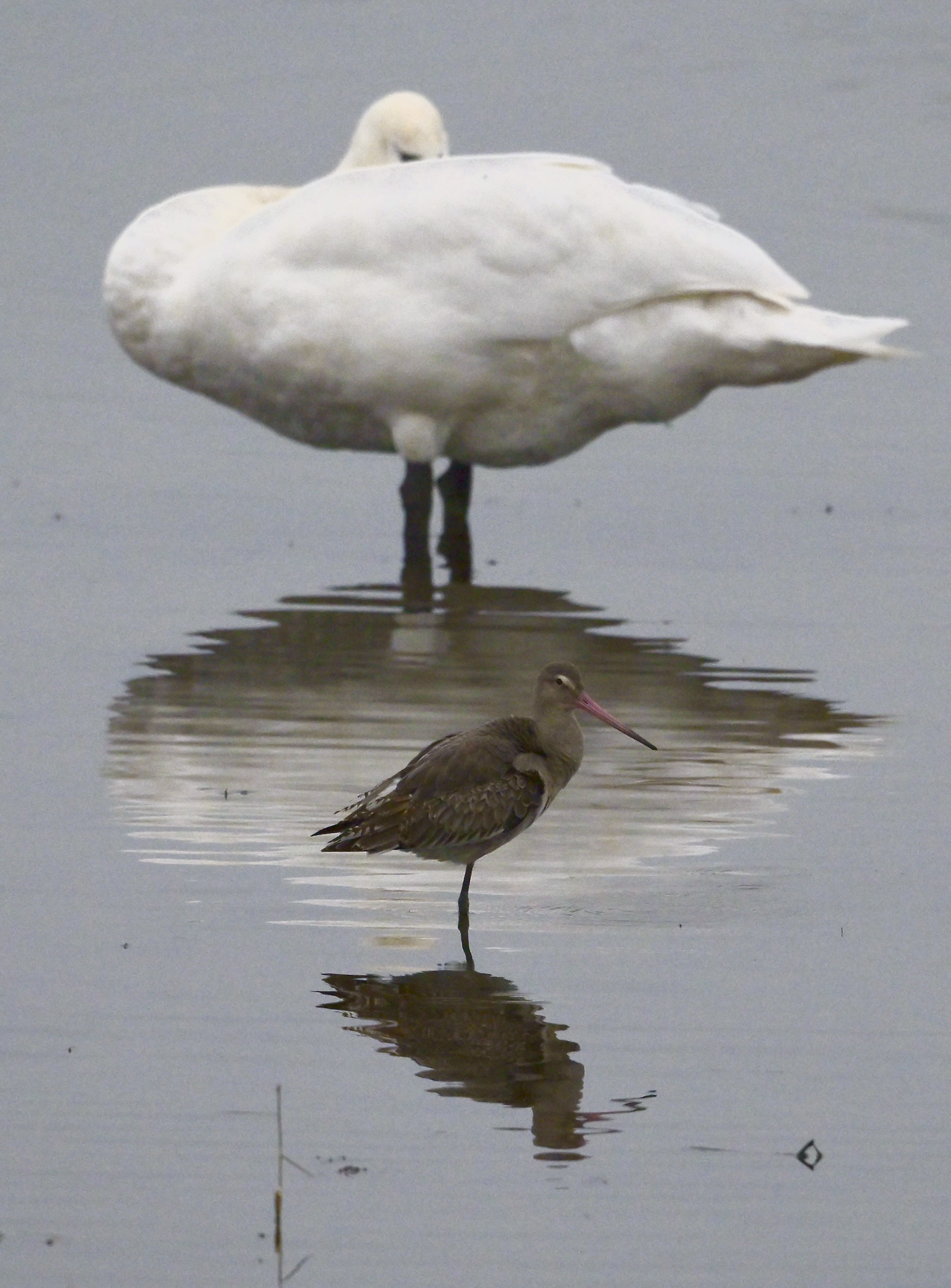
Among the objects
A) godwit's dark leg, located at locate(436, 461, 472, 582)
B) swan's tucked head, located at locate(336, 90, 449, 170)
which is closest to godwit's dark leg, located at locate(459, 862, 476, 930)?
godwit's dark leg, located at locate(436, 461, 472, 582)

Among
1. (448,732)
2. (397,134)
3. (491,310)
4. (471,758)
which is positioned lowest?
(448,732)

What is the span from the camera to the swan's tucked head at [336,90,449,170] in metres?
13.8

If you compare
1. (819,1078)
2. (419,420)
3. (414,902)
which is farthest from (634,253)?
(819,1078)

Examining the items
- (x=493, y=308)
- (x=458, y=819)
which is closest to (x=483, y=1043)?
(x=458, y=819)

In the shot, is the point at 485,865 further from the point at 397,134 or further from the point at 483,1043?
the point at 397,134

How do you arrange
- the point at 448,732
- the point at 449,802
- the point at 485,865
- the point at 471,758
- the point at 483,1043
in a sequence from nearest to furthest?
1. the point at 483,1043
2. the point at 449,802
3. the point at 471,758
4. the point at 485,865
5. the point at 448,732

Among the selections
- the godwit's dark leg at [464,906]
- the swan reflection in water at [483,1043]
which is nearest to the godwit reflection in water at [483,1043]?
the swan reflection in water at [483,1043]

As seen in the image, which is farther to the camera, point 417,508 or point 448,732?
point 417,508

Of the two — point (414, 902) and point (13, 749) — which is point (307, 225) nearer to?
point (13, 749)

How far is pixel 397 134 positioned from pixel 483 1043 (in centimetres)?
794

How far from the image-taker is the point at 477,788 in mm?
7367

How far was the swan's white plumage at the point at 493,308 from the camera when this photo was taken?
12.5 m

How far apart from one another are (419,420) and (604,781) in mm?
4240

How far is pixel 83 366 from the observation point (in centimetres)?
1788
